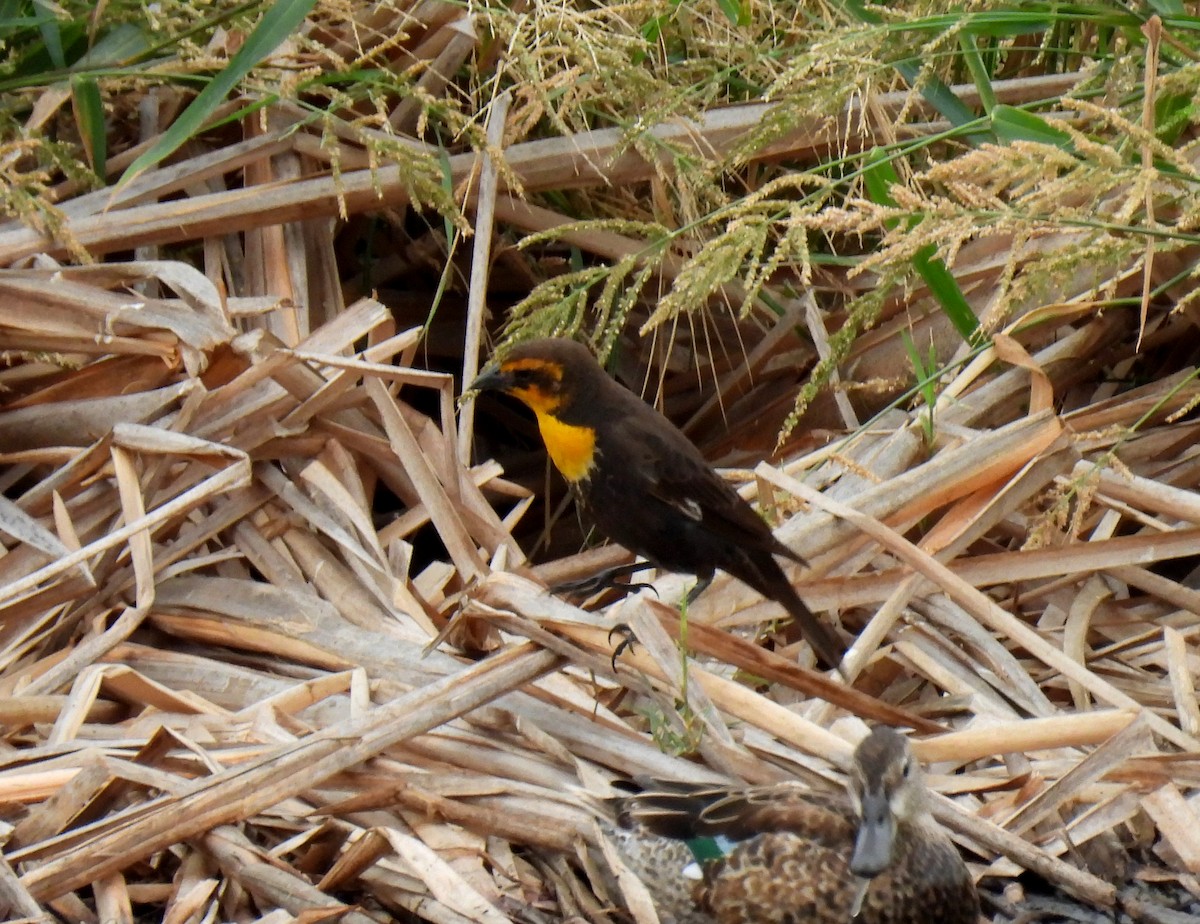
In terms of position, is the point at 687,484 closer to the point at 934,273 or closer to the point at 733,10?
the point at 934,273

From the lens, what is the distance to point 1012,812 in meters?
2.97

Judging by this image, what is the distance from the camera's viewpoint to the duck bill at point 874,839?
272 centimetres

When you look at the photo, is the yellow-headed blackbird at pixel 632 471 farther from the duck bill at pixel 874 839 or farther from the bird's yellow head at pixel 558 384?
the duck bill at pixel 874 839

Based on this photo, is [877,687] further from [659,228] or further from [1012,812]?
[659,228]

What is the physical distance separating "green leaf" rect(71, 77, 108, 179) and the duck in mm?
1950

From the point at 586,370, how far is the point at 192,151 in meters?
1.22

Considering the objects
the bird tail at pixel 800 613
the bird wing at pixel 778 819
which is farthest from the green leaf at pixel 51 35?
the bird wing at pixel 778 819

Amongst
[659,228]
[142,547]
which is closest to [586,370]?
[659,228]

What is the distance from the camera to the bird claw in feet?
10.0

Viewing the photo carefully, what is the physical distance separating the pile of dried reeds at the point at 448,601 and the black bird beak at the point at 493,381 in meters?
0.11

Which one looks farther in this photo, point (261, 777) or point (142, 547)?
point (142, 547)

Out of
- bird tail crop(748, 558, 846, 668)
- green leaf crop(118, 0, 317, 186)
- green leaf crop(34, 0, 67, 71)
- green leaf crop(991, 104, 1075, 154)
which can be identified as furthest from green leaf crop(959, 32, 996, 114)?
green leaf crop(34, 0, 67, 71)

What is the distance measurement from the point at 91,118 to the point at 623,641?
5.60 feet

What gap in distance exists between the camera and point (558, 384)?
367 cm
